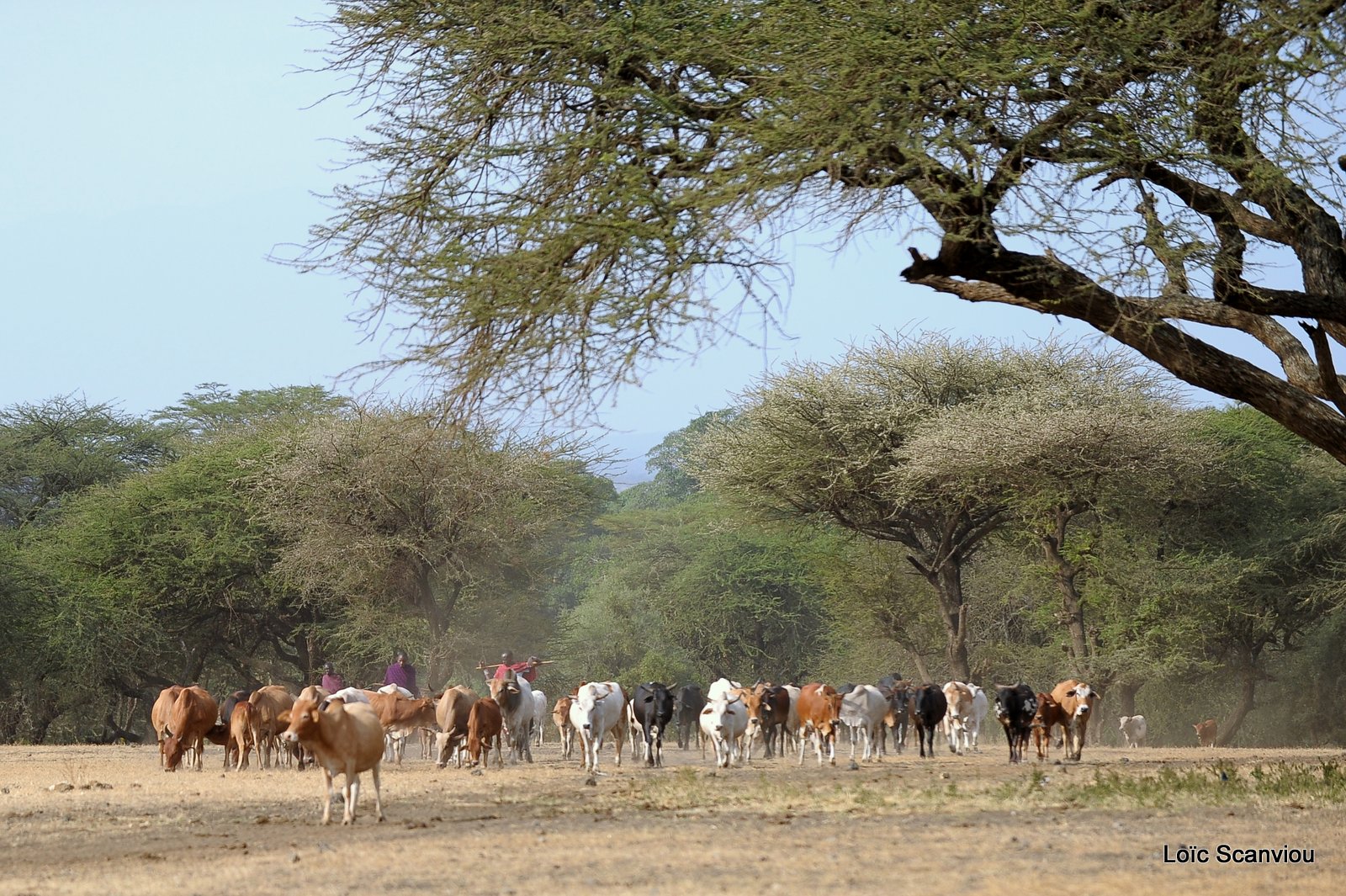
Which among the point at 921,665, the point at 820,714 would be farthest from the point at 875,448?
the point at 820,714

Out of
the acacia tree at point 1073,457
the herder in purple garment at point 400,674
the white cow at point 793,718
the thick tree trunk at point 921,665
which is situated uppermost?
the acacia tree at point 1073,457

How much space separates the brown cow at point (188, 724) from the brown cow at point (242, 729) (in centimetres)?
38

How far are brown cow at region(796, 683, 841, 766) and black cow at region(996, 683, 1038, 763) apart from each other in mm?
2191

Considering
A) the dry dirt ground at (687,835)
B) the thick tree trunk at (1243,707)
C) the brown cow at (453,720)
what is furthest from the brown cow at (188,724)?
the thick tree trunk at (1243,707)

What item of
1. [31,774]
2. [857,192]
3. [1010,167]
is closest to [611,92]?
[857,192]

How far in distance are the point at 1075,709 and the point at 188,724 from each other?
38.9 feet

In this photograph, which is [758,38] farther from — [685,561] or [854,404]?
[685,561]

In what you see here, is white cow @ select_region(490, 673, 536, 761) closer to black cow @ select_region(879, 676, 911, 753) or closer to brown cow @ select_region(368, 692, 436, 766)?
brown cow @ select_region(368, 692, 436, 766)

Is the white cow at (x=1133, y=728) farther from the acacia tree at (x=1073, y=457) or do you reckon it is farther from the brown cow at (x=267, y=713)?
the brown cow at (x=267, y=713)

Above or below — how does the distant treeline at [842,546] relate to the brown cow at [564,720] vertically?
above

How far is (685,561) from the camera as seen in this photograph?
55125 millimetres

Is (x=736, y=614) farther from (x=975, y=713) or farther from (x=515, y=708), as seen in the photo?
(x=515, y=708)

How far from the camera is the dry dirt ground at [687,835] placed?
813 centimetres

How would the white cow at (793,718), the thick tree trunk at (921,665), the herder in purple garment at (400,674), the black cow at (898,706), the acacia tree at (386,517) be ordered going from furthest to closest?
the thick tree trunk at (921,665)
the acacia tree at (386,517)
the herder in purple garment at (400,674)
the black cow at (898,706)
the white cow at (793,718)
